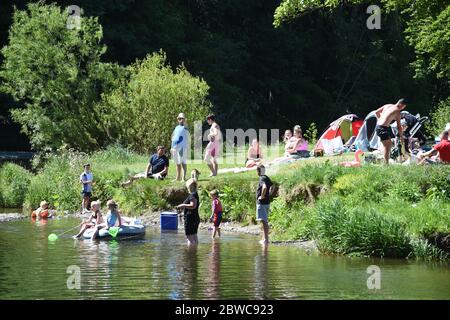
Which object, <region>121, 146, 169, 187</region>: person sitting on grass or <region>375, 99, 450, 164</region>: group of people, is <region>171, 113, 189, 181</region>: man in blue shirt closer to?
<region>121, 146, 169, 187</region>: person sitting on grass

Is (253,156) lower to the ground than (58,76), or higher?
lower

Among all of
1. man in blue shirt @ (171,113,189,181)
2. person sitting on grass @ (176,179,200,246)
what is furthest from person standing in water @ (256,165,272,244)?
man in blue shirt @ (171,113,189,181)

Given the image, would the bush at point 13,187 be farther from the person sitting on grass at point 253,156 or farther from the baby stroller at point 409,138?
the baby stroller at point 409,138

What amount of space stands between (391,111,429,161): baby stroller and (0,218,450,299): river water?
5.87 m

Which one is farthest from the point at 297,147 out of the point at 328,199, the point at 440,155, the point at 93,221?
the point at 93,221

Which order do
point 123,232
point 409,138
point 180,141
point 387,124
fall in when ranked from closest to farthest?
point 123,232, point 387,124, point 180,141, point 409,138

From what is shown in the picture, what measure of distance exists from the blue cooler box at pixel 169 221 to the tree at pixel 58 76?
1452 centimetres

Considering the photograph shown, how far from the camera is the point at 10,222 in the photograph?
1169 inches

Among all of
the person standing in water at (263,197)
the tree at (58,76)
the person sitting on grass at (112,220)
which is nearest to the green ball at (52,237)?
the person sitting on grass at (112,220)

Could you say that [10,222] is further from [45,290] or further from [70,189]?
[45,290]

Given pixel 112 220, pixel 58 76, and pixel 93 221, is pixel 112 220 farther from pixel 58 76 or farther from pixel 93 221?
pixel 58 76

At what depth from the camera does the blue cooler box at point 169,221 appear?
27047 mm

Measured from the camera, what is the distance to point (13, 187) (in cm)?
3559

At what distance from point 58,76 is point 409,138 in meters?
16.6
